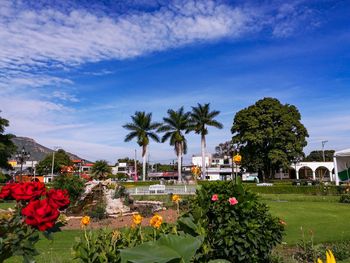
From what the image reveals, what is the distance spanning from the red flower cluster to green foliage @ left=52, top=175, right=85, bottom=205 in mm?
13989

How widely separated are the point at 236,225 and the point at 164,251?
3.54 meters

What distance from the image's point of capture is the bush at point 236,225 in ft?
14.9

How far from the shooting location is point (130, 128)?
48781mm

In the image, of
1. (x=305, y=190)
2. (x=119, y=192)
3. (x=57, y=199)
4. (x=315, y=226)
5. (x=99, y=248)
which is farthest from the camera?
(x=305, y=190)

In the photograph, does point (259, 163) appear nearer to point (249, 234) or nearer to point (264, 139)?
point (264, 139)

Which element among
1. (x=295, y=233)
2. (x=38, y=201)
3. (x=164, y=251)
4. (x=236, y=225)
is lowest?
(x=295, y=233)

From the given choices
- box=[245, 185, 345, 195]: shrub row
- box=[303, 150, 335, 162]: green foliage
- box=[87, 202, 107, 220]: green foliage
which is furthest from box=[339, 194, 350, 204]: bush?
box=[303, 150, 335, 162]: green foliage

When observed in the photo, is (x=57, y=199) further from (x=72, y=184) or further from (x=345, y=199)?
(x=345, y=199)

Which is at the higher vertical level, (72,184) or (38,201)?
(72,184)

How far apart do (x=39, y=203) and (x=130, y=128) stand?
4660cm

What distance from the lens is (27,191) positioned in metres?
2.72

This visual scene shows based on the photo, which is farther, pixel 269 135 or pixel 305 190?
pixel 269 135

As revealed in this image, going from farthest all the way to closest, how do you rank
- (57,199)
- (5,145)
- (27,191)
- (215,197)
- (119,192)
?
(5,145) → (119,192) → (215,197) → (27,191) → (57,199)

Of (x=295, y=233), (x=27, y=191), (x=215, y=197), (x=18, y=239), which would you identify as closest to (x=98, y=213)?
(x=295, y=233)
